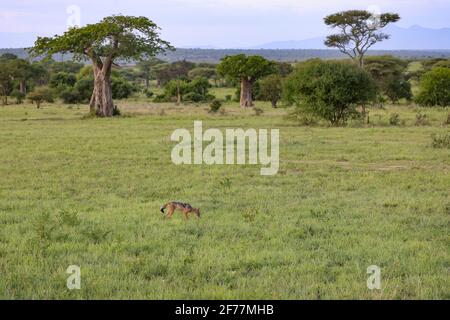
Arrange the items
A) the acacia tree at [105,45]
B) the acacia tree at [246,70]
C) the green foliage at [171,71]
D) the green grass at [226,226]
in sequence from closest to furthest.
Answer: the green grass at [226,226] < the acacia tree at [105,45] < the acacia tree at [246,70] < the green foliage at [171,71]

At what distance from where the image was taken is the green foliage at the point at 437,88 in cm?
3894

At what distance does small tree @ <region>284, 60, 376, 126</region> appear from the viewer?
2766cm

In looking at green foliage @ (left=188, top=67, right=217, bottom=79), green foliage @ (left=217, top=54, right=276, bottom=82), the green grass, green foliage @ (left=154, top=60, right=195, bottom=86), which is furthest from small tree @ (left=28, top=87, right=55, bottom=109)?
green foliage @ (left=188, top=67, right=217, bottom=79)

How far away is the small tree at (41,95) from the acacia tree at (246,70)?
1373 centimetres

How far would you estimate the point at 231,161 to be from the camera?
50.9 feet

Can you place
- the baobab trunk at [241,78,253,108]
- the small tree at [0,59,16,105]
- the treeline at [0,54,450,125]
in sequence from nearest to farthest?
the treeline at [0,54,450,125]
the baobab trunk at [241,78,253,108]
the small tree at [0,59,16,105]

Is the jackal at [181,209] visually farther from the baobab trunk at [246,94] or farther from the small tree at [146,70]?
the small tree at [146,70]

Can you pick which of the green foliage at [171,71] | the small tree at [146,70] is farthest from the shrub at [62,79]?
the small tree at [146,70]

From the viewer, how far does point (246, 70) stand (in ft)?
154

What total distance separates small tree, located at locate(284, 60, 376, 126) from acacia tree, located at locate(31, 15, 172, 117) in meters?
11.0

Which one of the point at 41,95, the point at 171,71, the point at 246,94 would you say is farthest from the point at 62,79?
the point at 246,94

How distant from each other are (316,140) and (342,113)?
27.0 ft

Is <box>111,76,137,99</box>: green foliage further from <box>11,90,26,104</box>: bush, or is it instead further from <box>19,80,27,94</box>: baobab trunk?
<box>11,90,26,104</box>: bush
